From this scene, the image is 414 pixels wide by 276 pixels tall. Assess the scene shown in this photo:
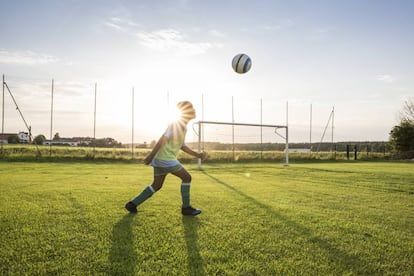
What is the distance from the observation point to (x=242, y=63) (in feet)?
43.5

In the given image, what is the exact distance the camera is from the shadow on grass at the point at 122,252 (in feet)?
9.77

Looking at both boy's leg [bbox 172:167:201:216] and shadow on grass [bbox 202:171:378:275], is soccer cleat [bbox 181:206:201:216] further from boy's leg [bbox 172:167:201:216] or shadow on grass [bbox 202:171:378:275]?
shadow on grass [bbox 202:171:378:275]

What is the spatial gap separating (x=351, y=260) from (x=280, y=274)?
34.8 inches

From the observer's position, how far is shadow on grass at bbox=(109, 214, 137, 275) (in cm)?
298

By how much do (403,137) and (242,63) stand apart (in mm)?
38790

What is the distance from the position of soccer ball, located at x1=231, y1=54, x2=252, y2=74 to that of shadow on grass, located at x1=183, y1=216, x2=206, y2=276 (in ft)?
30.1

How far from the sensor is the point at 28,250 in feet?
11.3

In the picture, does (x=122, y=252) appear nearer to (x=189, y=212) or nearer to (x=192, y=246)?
(x=192, y=246)

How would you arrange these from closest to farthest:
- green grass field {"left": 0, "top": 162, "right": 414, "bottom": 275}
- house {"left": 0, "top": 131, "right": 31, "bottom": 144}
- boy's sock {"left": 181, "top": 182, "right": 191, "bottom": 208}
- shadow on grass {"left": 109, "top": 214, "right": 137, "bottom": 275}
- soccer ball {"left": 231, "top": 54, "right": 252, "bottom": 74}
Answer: shadow on grass {"left": 109, "top": 214, "right": 137, "bottom": 275}, green grass field {"left": 0, "top": 162, "right": 414, "bottom": 275}, boy's sock {"left": 181, "top": 182, "right": 191, "bottom": 208}, soccer ball {"left": 231, "top": 54, "right": 252, "bottom": 74}, house {"left": 0, "top": 131, "right": 31, "bottom": 144}

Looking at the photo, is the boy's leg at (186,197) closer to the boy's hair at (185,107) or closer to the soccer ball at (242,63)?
the boy's hair at (185,107)

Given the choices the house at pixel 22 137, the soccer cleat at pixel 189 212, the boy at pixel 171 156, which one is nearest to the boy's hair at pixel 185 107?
the boy at pixel 171 156

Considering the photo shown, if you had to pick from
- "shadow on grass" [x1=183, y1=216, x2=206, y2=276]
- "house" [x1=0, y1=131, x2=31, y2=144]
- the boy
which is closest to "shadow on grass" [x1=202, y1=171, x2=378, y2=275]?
"shadow on grass" [x1=183, y1=216, x2=206, y2=276]

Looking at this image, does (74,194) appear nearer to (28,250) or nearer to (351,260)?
(28,250)

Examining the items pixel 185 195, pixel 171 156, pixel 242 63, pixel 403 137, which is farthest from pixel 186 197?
pixel 403 137
